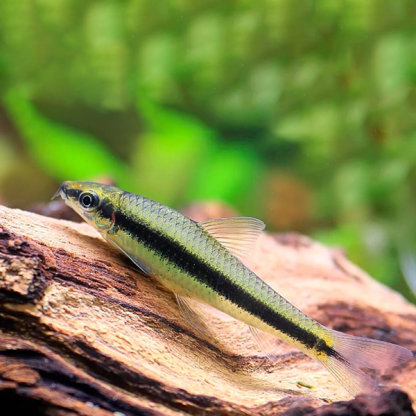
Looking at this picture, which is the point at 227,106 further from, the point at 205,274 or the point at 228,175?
the point at 205,274

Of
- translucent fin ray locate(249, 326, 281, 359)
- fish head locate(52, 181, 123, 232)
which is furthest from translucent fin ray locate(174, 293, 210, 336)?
fish head locate(52, 181, 123, 232)

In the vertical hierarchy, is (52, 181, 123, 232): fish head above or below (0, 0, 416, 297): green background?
below

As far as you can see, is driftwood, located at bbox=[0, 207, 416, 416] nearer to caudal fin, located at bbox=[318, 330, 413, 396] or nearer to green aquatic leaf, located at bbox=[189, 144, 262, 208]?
caudal fin, located at bbox=[318, 330, 413, 396]

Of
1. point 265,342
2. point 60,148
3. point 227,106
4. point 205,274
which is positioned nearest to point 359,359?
point 265,342

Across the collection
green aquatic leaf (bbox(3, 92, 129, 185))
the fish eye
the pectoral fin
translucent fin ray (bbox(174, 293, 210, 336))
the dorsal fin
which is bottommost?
translucent fin ray (bbox(174, 293, 210, 336))

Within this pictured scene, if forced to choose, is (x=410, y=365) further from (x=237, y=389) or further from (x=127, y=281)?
(x=127, y=281)

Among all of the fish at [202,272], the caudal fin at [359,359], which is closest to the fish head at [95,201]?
the fish at [202,272]

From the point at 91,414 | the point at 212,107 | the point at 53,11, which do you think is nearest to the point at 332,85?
the point at 212,107
